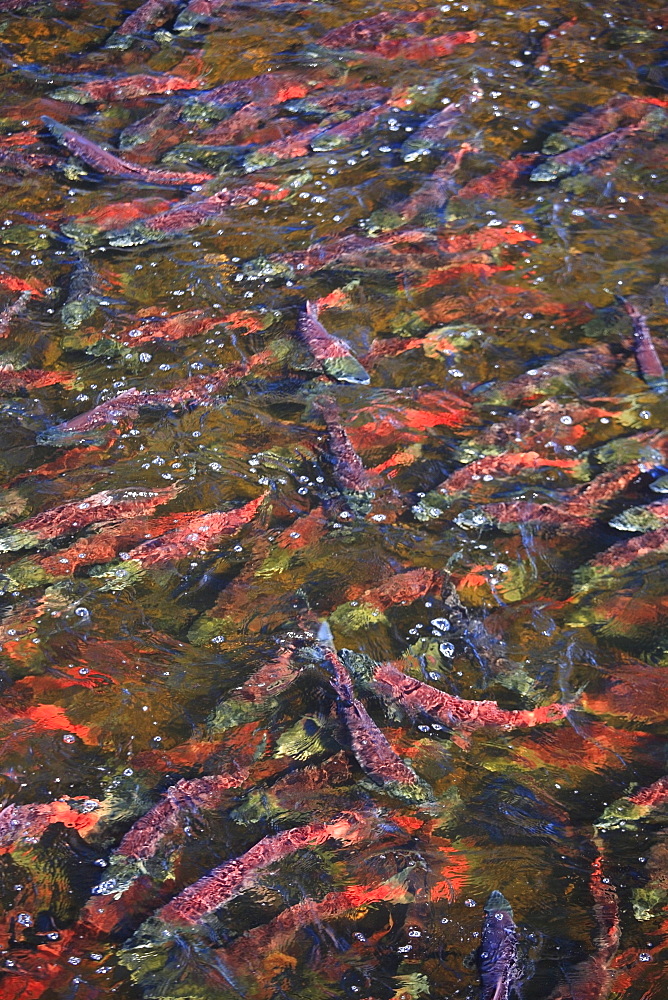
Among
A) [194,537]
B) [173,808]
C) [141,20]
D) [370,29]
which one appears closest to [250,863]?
[173,808]

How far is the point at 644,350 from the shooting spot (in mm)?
5500

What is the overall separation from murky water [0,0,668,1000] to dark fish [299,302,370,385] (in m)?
0.03

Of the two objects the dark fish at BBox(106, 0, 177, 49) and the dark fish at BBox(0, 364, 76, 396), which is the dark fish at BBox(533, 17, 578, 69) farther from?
the dark fish at BBox(0, 364, 76, 396)

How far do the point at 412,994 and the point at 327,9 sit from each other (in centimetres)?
826

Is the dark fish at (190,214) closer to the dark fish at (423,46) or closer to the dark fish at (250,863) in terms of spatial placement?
the dark fish at (423,46)

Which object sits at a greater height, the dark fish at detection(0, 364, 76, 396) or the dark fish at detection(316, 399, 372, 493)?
the dark fish at detection(0, 364, 76, 396)

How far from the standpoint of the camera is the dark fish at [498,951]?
122 inches

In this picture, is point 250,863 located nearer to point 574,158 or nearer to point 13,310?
point 13,310

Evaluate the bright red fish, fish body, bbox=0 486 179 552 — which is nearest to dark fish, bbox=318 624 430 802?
the bright red fish

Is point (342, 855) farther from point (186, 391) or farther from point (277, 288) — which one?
point (277, 288)

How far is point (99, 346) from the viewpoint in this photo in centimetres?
561

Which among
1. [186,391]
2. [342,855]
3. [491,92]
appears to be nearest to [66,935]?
[342,855]

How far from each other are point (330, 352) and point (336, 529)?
1309 mm

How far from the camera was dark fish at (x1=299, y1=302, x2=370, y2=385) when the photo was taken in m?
5.38
